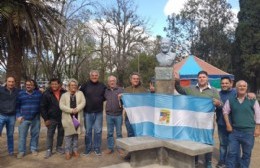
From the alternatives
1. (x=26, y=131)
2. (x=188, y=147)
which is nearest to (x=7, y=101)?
(x=26, y=131)

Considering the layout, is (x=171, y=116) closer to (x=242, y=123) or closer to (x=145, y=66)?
(x=242, y=123)

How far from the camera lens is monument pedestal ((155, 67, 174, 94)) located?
703 cm

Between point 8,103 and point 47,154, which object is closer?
point 8,103

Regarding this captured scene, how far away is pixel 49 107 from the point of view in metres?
7.70

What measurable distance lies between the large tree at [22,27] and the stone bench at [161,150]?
495 centimetres

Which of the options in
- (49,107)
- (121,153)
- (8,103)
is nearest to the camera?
(8,103)

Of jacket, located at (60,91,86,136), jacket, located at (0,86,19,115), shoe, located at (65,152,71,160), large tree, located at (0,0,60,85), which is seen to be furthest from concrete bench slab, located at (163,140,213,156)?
large tree, located at (0,0,60,85)

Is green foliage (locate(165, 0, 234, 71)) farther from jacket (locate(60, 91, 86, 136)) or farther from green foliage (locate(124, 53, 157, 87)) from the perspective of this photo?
jacket (locate(60, 91, 86, 136))

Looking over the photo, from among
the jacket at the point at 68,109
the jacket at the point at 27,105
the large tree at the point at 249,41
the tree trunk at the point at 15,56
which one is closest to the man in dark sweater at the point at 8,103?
the jacket at the point at 27,105

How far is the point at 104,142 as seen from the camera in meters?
9.56

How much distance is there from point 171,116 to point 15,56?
5.68 meters

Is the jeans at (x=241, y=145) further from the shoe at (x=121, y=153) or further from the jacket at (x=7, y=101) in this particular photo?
the jacket at (x=7, y=101)

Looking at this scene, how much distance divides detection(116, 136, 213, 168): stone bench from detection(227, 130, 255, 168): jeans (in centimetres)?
39

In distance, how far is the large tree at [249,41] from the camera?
32.1 metres
